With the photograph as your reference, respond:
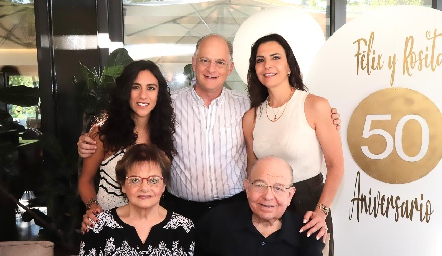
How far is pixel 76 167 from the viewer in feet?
12.0

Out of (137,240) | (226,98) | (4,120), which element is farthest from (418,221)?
(4,120)

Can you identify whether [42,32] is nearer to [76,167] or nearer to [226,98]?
[76,167]

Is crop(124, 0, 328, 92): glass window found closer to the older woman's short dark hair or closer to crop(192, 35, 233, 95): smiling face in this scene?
crop(192, 35, 233, 95): smiling face

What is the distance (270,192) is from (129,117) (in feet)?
2.53

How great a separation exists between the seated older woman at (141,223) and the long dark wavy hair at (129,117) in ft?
0.91

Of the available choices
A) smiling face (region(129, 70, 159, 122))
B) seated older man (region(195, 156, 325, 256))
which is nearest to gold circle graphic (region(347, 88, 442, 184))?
seated older man (region(195, 156, 325, 256))

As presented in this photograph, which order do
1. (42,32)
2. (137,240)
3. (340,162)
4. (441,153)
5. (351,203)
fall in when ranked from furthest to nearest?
(42,32), (351,203), (441,153), (340,162), (137,240)

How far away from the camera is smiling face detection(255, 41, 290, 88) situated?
234cm

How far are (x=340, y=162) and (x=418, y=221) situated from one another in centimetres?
115

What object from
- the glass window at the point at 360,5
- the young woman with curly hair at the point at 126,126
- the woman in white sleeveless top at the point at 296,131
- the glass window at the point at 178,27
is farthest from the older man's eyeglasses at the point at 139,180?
the glass window at the point at 360,5

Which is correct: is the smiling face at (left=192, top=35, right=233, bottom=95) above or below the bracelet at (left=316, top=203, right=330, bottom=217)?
above

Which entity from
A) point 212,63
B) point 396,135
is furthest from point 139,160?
point 396,135

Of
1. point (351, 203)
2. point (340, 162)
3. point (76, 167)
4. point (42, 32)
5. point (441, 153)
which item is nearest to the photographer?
point (340, 162)

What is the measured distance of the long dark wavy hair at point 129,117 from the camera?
2.20m
